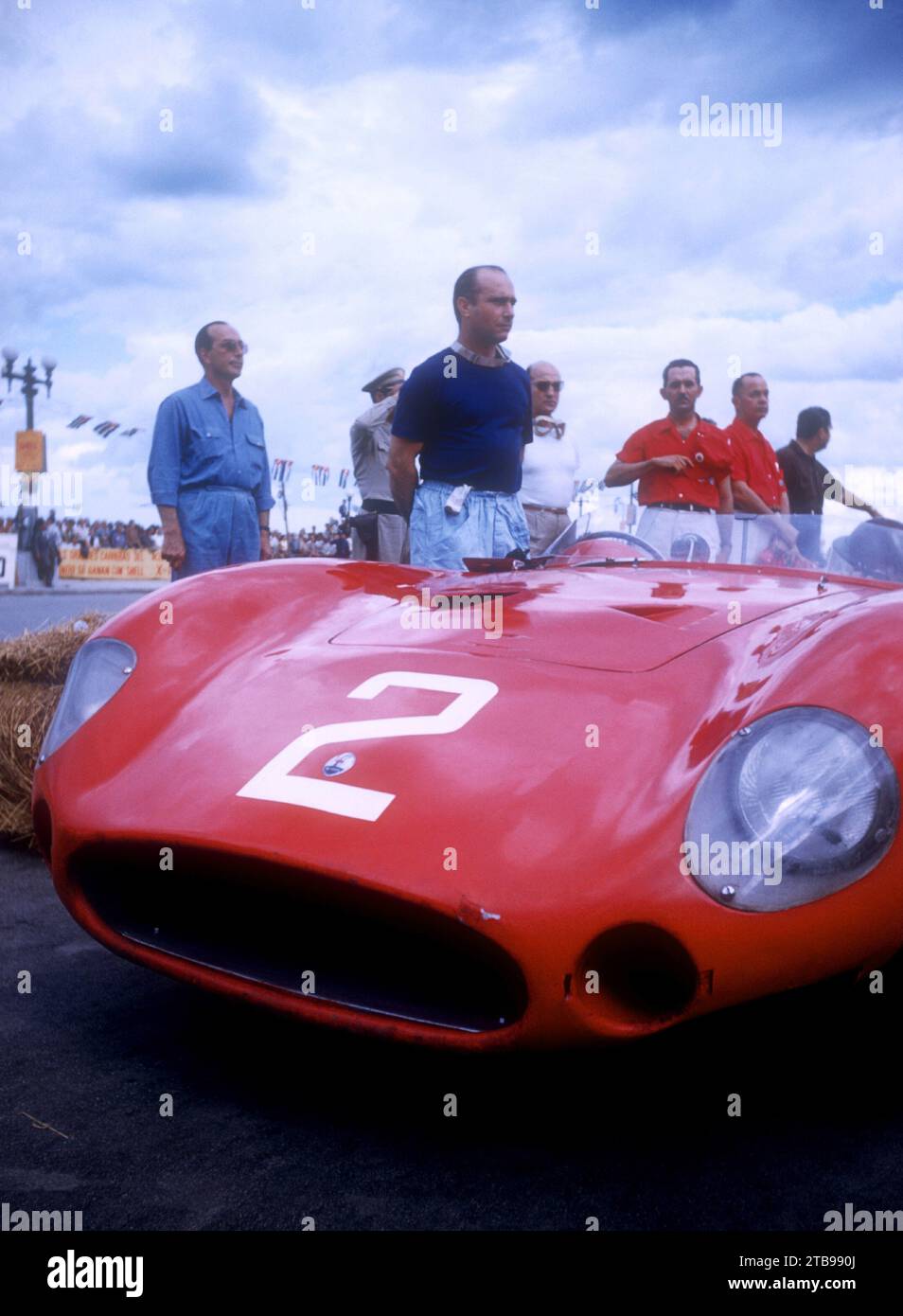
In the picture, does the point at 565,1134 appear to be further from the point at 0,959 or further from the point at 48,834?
the point at 0,959

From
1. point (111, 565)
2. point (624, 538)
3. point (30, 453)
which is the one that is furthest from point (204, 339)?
point (111, 565)

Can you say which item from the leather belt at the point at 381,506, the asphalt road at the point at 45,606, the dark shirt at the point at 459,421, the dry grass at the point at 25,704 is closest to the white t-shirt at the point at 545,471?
the leather belt at the point at 381,506

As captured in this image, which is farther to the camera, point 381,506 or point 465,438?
point 381,506

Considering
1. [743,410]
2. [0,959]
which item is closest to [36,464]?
[743,410]

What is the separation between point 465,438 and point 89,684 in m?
1.81

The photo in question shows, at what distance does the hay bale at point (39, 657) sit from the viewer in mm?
3803

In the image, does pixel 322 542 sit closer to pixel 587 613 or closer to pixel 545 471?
pixel 545 471

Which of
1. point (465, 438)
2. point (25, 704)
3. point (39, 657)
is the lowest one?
point (25, 704)

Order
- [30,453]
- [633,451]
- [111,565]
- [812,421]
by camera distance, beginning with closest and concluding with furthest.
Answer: [633,451]
[812,421]
[30,453]
[111,565]

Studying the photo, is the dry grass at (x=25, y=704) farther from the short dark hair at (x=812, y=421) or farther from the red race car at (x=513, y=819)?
the short dark hair at (x=812, y=421)

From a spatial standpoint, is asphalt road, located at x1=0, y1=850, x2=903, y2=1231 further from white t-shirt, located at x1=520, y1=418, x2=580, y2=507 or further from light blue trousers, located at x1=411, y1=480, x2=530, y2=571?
white t-shirt, located at x1=520, y1=418, x2=580, y2=507

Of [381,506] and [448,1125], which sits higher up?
[381,506]

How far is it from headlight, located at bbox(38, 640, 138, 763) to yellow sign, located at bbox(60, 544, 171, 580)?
2370 cm

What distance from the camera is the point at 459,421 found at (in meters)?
3.84
